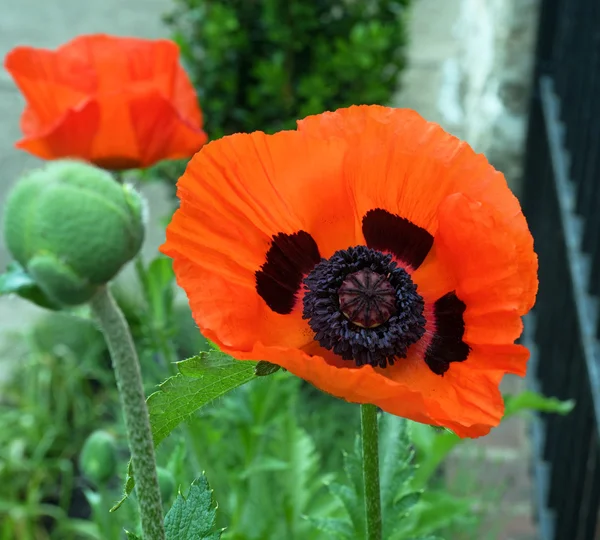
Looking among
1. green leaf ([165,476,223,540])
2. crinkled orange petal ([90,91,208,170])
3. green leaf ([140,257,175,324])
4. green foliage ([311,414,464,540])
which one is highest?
crinkled orange petal ([90,91,208,170])

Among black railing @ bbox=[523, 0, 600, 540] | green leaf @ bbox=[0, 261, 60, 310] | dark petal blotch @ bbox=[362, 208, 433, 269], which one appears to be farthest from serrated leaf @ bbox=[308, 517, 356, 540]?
black railing @ bbox=[523, 0, 600, 540]

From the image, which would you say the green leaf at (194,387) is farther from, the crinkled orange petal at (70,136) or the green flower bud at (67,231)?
the crinkled orange petal at (70,136)

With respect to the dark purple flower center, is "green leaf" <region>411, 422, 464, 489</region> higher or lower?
higher

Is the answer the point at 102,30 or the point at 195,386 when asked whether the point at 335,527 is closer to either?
the point at 195,386

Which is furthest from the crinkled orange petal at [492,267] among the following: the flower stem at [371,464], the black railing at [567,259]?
the black railing at [567,259]

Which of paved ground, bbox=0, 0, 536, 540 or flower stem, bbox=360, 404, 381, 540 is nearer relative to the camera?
flower stem, bbox=360, 404, 381, 540

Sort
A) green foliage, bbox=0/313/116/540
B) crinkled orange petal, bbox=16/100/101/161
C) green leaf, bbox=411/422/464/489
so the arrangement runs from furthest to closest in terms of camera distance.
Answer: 1. green foliage, bbox=0/313/116/540
2. green leaf, bbox=411/422/464/489
3. crinkled orange petal, bbox=16/100/101/161

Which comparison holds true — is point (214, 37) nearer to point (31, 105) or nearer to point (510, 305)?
point (31, 105)

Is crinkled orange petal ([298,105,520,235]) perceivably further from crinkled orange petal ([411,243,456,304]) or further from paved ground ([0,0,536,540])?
paved ground ([0,0,536,540])
